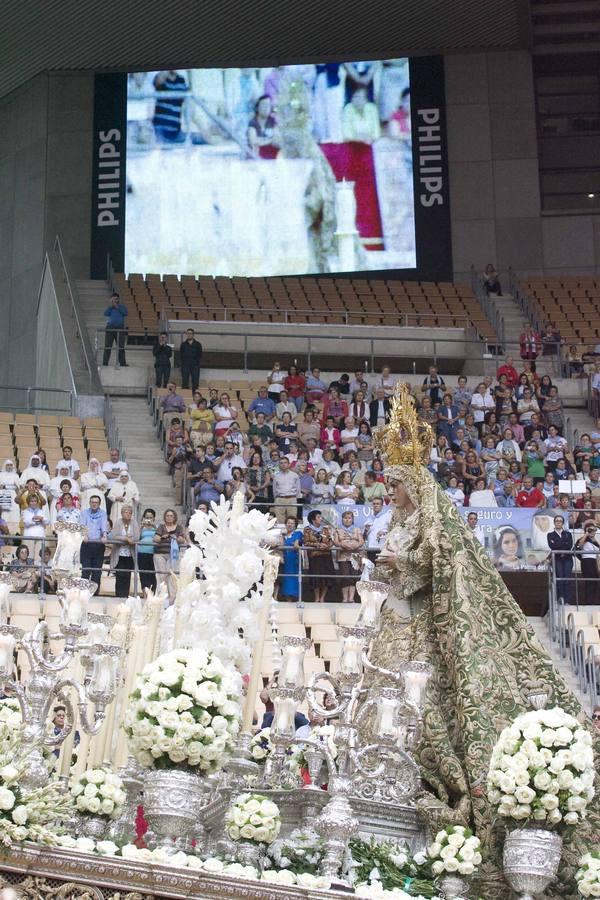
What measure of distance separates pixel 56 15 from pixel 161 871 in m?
24.4

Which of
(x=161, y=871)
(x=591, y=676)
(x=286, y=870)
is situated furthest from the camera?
(x=591, y=676)

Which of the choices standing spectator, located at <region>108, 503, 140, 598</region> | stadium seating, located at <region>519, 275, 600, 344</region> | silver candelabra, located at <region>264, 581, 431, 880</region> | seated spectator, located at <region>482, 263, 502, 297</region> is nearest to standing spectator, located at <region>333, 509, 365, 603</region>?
standing spectator, located at <region>108, 503, 140, 598</region>

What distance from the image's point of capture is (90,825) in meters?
6.48

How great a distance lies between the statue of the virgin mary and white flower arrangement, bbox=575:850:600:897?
0.26 m

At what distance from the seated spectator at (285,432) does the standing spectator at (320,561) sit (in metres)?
3.78

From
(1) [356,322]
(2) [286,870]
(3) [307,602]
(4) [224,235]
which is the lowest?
(2) [286,870]

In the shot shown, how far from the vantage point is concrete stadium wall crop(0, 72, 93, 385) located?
29.5m

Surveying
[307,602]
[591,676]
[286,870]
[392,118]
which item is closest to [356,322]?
[392,118]

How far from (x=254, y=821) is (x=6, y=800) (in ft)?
3.52

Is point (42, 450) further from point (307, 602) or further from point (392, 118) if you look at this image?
point (392, 118)

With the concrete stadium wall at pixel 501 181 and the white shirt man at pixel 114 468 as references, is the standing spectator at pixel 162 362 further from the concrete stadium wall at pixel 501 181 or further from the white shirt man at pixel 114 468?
the concrete stadium wall at pixel 501 181

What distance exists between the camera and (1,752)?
592 cm

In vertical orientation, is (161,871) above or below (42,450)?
below

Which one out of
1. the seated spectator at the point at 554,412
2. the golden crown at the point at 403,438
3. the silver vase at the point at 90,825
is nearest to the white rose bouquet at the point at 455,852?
the silver vase at the point at 90,825
